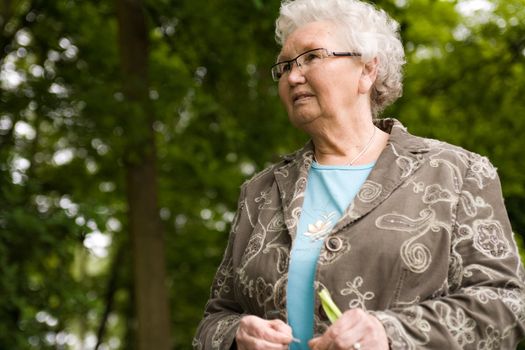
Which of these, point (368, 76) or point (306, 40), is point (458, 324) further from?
point (306, 40)

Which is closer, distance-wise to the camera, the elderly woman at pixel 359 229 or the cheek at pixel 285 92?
the elderly woman at pixel 359 229

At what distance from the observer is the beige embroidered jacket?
7.00 feet

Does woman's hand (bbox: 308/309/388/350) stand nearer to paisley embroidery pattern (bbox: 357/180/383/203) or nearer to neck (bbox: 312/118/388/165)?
paisley embroidery pattern (bbox: 357/180/383/203)

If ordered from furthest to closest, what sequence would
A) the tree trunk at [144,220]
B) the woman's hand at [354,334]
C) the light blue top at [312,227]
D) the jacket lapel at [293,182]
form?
1. the tree trunk at [144,220]
2. the jacket lapel at [293,182]
3. the light blue top at [312,227]
4. the woman's hand at [354,334]

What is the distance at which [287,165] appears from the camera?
107 inches

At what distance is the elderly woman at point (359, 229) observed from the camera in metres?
2.14

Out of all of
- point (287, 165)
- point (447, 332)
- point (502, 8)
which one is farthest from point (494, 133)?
point (447, 332)

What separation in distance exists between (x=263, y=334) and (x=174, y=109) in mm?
5986

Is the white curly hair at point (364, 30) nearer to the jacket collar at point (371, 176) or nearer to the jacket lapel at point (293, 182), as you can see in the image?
the jacket collar at point (371, 176)

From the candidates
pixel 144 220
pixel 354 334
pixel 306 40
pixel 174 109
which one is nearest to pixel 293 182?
pixel 306 40

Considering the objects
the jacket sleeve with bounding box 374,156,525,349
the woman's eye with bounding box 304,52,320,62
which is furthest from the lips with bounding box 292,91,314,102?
the jacket sleeve with bounding box 374,156,525,349

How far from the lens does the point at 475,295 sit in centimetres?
214

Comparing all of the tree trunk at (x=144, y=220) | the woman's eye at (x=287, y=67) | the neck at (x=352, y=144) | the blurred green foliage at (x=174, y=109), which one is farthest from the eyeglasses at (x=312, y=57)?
the tree trunk at (x=144, y=220)

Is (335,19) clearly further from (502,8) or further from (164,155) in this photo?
(164,155)
